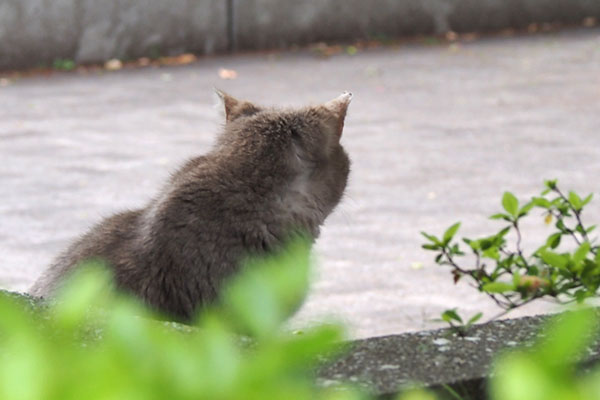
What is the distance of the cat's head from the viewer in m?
3.21

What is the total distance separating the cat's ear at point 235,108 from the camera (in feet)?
11.4

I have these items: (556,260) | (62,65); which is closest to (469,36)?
(62,65)

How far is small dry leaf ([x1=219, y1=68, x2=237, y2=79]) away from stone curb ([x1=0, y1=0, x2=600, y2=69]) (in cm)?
86

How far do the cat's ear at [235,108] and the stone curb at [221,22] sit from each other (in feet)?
26.9

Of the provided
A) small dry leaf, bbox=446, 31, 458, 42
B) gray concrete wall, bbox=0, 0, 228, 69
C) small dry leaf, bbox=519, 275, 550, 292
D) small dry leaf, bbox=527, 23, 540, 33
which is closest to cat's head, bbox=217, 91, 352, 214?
small dry leaf, bbox=519, 275, 550, 292

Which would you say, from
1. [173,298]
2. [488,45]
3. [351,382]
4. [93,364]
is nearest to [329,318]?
[93,364]

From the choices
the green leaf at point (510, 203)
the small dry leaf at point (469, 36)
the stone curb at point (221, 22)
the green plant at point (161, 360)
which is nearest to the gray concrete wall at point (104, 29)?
the stone curb at point (221, 22)

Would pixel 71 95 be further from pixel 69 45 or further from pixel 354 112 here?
pixel 354 112

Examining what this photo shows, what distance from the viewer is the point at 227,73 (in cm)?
1120

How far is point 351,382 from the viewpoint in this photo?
2.10 m

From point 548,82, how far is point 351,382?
8749 millimetres

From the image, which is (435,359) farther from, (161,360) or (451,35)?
(451,35)

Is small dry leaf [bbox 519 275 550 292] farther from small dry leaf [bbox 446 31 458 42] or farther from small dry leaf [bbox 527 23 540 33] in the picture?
small dry leaf [bbox 527 23 540 33]

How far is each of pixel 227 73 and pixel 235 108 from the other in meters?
7.78
